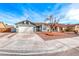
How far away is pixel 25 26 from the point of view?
2.58 m

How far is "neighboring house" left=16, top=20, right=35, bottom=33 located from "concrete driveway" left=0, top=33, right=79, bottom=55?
6cm

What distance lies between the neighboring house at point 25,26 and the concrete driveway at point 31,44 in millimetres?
56

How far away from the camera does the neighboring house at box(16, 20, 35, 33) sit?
2554 mm

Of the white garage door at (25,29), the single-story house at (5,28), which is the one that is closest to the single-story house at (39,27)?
the white garage door at (25,29)

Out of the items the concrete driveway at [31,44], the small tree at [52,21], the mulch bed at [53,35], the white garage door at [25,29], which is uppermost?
the small tree at [52,21]

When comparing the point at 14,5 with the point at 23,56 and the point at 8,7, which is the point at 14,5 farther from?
the point at 23,56

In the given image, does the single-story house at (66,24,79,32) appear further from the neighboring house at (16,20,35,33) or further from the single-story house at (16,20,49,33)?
the neighboring house at (16,20,35,33)

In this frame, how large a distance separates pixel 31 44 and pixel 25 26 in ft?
0.84

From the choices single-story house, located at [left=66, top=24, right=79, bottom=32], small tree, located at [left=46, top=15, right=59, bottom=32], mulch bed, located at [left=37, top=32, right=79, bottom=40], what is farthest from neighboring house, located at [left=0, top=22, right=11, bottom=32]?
single-story house, located at [left=66, top=24, right=79, bottom=32]

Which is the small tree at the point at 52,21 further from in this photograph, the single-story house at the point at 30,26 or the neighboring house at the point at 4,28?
the neighboring house at the point at 4,28

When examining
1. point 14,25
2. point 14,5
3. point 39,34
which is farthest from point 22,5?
point 39,34

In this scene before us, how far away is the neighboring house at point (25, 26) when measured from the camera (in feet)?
8.38

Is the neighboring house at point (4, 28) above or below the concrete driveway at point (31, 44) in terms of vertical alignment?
above

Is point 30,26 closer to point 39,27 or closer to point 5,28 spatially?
point 39,27
